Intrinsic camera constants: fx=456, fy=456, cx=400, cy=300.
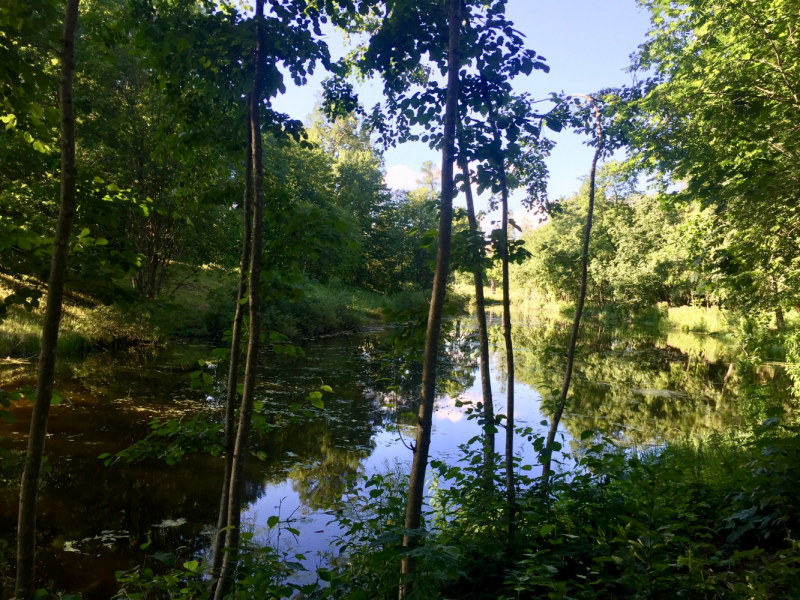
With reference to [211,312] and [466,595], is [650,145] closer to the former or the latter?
[466,595]

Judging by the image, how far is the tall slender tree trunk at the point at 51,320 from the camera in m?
1.77

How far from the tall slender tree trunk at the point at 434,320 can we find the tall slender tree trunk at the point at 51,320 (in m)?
1.58

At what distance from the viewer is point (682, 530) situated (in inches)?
123

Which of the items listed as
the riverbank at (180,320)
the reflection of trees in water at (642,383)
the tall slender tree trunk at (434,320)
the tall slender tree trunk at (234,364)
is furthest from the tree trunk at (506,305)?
the riverbank at (180,320)

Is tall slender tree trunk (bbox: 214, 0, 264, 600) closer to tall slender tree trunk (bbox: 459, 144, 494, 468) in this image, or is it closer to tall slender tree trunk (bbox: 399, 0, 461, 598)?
tall slender tree trunk (bbox: 399, 0, 461, 598)

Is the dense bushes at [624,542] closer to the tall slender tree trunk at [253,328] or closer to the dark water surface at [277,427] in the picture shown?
the tall slender tree trunk at [253,328]

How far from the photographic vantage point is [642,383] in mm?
12562

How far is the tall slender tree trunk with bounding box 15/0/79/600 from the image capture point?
1.77 m

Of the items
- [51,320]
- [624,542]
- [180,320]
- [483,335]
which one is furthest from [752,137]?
[180,320]

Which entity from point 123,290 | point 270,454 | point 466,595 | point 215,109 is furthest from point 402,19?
point 270,454

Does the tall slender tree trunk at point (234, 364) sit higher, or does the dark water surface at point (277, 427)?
the tall slender tree trunk at point (234, 364)

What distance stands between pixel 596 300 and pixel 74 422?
124 ft

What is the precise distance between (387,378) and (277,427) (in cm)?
297

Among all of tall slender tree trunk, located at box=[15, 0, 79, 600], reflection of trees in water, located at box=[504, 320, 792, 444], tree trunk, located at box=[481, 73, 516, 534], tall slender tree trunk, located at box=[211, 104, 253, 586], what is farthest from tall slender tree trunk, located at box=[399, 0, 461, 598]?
reflection of trees in water, located at box=[504, 320, 792, 444]
